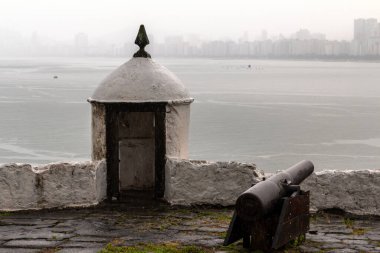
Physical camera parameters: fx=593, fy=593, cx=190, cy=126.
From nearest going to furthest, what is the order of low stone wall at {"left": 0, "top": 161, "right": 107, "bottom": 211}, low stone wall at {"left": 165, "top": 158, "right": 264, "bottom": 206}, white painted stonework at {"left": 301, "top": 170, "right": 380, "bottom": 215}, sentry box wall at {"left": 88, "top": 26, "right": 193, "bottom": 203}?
1. white painted stonework at {"left": 301, "top": 170, "right": 380, "bottom": 215}
2. low stone wall at {"left": 0, "top": 161, "right": 107, "bottom": 211}
3. low stone wall at {"left": 165, "top": 158, "right": 264, "bottom": 206}
4. sentry box wall at {"left": 88, "top": 26, "right": 193, "bottom": 203}

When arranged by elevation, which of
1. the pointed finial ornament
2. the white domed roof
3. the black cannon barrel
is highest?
the pointed finial ornament

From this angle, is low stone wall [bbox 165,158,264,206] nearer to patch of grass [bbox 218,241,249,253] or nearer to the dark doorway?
the dark doorway

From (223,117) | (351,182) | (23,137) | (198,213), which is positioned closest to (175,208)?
(198,213)

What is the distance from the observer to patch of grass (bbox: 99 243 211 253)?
5.83m

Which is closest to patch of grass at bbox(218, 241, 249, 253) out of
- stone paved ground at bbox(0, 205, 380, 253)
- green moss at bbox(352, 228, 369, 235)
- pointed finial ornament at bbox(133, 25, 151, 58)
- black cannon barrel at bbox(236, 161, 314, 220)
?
stone paved ground at bbox(0, 205, 380, 253)

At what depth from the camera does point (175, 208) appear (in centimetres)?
801

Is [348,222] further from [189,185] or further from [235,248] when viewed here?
[189,185]

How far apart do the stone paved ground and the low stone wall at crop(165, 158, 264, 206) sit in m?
0.18

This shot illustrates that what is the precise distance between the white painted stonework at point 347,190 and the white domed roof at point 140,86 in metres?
2.29

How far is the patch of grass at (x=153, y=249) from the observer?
5828mm

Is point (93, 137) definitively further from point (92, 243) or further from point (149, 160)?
point (92, 243)

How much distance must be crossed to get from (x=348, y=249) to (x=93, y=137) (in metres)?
4.26

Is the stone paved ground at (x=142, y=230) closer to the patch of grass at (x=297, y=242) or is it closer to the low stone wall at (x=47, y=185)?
the patch of grass at (x=297, y=242)

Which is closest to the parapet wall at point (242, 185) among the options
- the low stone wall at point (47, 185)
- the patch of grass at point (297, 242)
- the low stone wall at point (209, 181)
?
the low stone wall at point (209, 181)
